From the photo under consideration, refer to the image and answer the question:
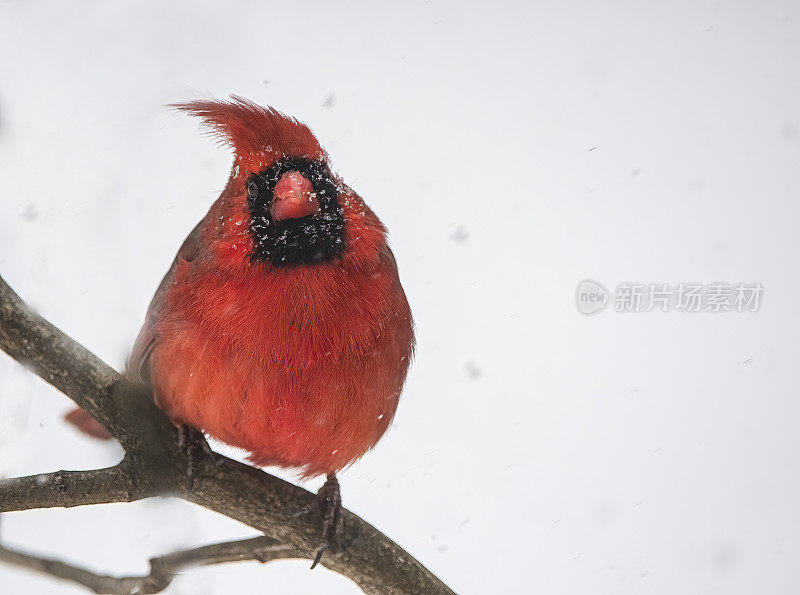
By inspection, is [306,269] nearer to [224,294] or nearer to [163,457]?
[224,294]

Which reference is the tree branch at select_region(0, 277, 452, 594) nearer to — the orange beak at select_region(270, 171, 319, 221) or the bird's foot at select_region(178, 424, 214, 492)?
the bird's foot at select_region(178, 424, 214, 492)

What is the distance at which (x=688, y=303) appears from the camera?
2.19m

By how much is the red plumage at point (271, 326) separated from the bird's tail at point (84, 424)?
39 centimetres

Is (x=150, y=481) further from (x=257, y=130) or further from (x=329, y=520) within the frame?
(x=257, y=130)

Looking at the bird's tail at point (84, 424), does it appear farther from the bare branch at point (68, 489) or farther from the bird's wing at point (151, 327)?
the bare branch at point (68, 489)

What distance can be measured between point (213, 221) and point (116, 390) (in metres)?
0.30

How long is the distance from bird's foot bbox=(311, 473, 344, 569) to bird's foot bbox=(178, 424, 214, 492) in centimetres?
21

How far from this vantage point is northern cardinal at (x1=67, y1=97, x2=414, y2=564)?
1.19 m

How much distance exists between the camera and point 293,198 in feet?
3.80

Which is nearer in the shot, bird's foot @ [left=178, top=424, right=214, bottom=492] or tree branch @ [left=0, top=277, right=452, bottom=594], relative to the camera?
tree branch @ [left=0, top=277, right=452, bottom=594]

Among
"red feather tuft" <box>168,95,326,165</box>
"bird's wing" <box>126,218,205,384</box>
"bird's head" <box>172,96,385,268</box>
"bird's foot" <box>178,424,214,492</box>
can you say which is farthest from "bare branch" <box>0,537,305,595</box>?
"red feather tuft" <box>168,95,326,165</box>

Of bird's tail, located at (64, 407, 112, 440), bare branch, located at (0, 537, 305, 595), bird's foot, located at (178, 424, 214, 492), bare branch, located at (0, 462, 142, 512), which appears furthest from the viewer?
bird's tail, located at (64, 407, 112, 440)

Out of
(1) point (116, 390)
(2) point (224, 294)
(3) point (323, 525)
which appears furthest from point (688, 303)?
(1) point (116, 390)

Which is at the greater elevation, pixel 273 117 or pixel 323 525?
pixel 273 117
